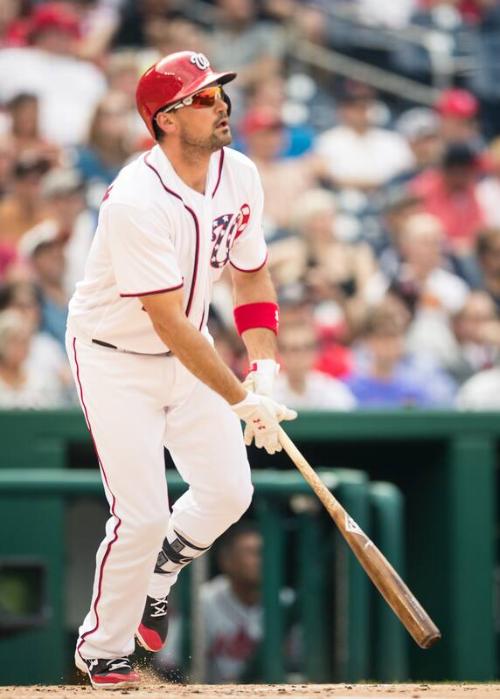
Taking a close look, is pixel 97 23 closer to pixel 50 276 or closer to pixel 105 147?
pixel 105 147

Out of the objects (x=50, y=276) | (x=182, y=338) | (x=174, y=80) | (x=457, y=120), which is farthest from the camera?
(x=457, y=120)

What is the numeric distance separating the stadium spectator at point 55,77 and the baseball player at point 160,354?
426cm

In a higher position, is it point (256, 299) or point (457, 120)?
point (457, 120)

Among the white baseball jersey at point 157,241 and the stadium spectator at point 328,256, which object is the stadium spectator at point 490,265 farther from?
the white baseball jersey at point 157,241

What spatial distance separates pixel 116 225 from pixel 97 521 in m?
2.54

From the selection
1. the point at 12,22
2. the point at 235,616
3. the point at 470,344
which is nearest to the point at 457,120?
the point at 470,344

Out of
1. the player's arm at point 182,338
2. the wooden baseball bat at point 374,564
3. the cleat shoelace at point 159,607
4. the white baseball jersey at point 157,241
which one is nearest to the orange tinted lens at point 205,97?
the white baseball jersey at point 157,241

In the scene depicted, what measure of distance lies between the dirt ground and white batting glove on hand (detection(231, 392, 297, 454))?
0.74m

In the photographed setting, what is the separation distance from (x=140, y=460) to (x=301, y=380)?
2.69m

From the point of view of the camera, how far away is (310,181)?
29.0 feet

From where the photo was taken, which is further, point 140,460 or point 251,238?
point 251,238

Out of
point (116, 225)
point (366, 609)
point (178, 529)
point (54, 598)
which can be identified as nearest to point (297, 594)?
point (366, 609)

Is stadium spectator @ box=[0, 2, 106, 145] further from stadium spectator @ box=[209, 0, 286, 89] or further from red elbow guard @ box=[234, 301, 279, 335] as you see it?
red elbow guard @ box=[234, 301, 279, 335]

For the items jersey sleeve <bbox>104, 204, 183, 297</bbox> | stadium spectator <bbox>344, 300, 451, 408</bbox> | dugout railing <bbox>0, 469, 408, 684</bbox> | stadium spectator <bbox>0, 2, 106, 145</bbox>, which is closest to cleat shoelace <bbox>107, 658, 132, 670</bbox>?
jersey sleeve <bbox>104, 204, 183, 297</bbox>
